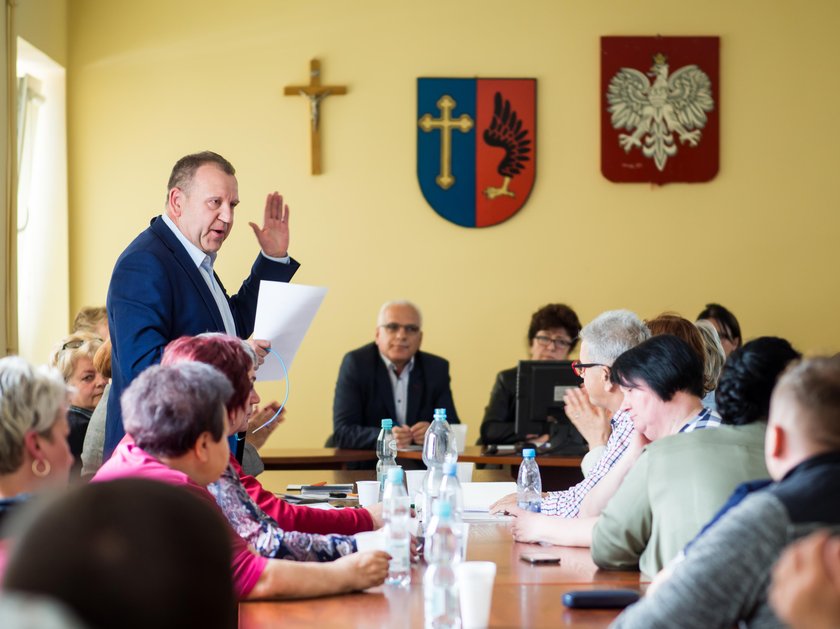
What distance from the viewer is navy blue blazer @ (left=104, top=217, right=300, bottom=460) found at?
3.22 metres

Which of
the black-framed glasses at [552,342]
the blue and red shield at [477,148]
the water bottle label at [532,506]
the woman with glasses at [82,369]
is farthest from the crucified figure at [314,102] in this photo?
the water bottle label at [532,506]

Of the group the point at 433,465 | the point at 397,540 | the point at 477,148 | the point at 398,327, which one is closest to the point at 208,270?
the point at 433,465

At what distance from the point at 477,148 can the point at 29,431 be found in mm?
5182

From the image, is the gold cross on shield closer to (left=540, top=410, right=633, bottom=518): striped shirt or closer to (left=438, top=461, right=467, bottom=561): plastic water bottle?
(left=540, top=410, right=633, bottom=518): striped shirt

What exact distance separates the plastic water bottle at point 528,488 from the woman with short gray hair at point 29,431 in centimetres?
176

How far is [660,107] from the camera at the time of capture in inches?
272

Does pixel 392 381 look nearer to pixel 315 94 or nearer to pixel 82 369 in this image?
pixel 315 94

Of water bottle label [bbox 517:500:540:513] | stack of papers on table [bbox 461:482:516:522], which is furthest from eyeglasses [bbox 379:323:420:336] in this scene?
water bottle label [bbox 517:500:540:513]

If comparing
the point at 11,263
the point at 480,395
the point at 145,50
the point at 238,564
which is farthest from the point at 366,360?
the point at 238,564

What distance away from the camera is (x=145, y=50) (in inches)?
264

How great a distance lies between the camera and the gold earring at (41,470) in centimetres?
190

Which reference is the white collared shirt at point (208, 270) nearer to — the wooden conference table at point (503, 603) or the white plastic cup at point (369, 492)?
the white plastic cup at point (369, 492)

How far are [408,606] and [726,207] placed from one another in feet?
17.2

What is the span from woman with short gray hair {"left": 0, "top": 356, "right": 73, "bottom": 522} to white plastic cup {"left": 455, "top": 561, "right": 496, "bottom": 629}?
711mm
